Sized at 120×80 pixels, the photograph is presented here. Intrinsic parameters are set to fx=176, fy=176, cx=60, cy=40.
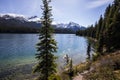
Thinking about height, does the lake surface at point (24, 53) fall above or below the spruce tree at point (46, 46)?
below

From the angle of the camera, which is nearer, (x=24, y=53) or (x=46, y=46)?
(x=46, y=46)

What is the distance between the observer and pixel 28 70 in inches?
1574

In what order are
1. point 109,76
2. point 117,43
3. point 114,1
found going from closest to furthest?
point 109,76 → point 117,43 → point 114,1

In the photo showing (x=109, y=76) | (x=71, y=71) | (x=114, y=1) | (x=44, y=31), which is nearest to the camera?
(x=109, y=76)

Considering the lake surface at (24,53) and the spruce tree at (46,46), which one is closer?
the spruce tree at (46,46)

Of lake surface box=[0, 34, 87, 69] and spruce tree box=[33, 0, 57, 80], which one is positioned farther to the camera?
lake surface box=[0, 34, 87, 69]

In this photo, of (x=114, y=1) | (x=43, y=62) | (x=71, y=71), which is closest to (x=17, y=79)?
(x=71, y=71)

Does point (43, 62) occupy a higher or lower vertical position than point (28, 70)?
higher

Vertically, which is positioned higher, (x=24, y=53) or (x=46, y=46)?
(x=46, y=46)

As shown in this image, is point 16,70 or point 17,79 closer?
point 17,79

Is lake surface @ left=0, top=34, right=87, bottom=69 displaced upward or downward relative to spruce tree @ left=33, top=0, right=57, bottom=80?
downward

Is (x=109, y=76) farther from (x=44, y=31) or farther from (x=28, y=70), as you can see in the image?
(x=28, y=70)

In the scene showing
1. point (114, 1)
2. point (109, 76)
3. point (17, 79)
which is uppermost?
point (114, 1)

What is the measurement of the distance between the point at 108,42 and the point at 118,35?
3285mm
